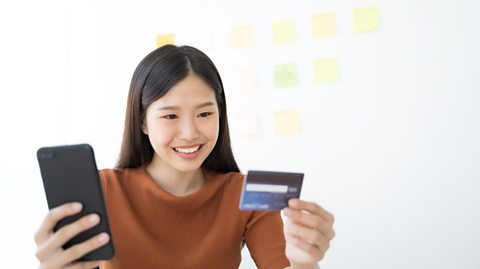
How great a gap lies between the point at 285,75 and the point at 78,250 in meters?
1.34

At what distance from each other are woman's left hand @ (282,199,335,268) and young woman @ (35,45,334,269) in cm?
21

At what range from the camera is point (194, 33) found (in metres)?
2.22

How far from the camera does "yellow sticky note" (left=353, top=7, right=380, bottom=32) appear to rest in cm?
196

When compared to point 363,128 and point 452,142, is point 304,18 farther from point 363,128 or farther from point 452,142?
point 452,142

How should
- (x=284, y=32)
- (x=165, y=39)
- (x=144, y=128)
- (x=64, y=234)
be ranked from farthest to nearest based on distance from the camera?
(x=165, y=39)
(x=284, y=32)
(x=144, y=128)
(x=64, y=234)

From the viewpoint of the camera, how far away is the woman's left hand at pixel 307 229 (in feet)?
3.15

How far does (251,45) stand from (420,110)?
737 millimetres

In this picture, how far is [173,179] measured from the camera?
4.51 feet

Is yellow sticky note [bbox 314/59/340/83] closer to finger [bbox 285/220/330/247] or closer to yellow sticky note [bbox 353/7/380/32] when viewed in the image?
yellow sticky note [bbox 353/7/380/32]

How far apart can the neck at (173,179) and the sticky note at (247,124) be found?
75 centimetres

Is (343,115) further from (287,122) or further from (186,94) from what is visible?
(186,94)

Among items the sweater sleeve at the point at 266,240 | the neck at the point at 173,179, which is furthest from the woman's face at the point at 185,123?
the sweater sleeve at the point at 266,240

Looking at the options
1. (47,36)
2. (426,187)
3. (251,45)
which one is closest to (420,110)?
(426,187)

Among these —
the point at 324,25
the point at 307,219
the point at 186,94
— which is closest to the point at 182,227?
the point at 186,94
